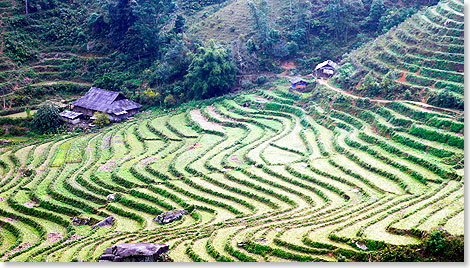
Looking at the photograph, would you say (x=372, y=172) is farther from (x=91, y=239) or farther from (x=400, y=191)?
(x=91, y=239)


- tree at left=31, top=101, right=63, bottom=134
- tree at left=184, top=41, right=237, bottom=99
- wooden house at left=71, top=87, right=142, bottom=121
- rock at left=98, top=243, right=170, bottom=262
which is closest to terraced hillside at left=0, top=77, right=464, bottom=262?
rock at left=98, top=243, right=170, bottom=262

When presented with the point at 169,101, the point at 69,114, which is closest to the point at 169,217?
the point at 69,114

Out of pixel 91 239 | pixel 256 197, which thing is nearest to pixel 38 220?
pixel 91 239

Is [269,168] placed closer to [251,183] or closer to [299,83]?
[251,183]

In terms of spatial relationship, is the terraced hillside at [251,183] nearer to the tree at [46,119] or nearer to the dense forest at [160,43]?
the tree at [46,119]

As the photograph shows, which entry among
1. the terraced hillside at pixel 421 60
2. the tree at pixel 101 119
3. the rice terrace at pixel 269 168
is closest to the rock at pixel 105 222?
the rice terrace at pixel 269 168

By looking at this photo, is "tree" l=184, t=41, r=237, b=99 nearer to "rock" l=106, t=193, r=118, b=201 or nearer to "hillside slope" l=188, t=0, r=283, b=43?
"hillside slope" l=188, t=0, r=283, b=43
